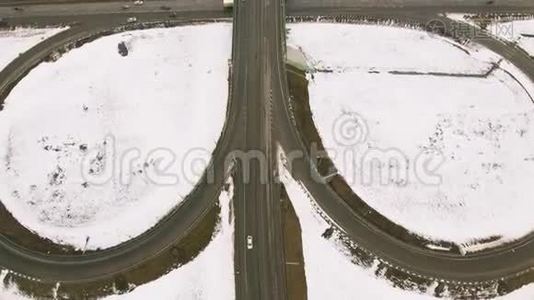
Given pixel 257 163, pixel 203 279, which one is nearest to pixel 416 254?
pixel 257 163

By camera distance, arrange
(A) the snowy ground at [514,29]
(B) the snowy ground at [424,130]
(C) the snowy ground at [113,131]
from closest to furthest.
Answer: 1. (B) the snowy ground at [424,130]
2. (C) the snowy ground at [113,131]
3. (A) the snowy ground at [514,29]

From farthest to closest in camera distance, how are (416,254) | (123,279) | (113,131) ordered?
(113,131)
(416,254)
(123,279)

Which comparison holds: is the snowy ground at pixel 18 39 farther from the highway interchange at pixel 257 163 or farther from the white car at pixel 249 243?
the white car at pixel 249 243

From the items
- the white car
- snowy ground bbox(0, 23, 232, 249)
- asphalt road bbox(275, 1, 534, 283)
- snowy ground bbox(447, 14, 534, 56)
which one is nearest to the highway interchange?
asphalt road bbox(275, 1, 534, 283)

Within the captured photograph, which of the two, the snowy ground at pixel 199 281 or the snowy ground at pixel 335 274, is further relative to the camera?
the snowy ground at pixel 199 281

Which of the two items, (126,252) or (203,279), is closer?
(203,279)

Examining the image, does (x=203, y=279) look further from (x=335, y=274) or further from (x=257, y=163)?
(x=257, y=163)

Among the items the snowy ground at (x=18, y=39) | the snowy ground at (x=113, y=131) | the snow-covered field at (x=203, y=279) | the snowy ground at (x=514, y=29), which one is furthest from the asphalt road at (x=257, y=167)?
the snowy ground at (x=514, y=29)

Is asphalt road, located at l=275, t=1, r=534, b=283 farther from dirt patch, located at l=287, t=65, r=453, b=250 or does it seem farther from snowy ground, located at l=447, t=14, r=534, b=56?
snowy ground, located at l=447, t=14, r=534, b=56

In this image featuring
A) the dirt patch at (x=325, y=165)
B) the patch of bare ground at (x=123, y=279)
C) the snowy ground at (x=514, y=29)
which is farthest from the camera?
the snowy ground at (x=514, y=29)
